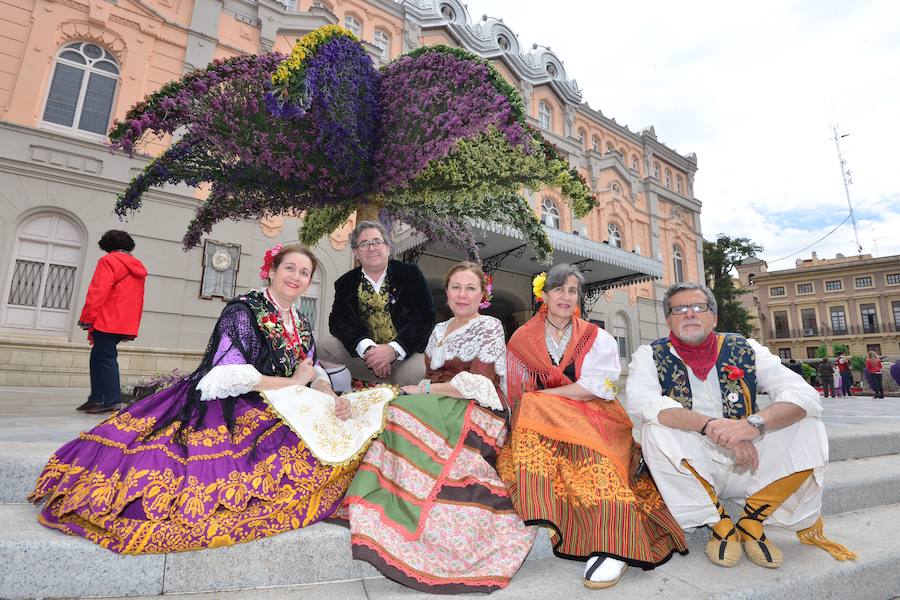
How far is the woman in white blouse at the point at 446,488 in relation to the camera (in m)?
2.05

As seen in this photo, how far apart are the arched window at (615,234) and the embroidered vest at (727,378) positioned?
17.9m

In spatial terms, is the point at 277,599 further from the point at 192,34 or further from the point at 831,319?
the point at 831,319

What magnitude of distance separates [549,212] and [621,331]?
20.5ft

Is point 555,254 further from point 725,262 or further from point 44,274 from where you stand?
point 725,262

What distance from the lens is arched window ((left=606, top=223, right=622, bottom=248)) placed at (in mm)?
19578

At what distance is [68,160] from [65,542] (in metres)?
11.1

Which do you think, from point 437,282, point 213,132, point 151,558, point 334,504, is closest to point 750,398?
point 334,504

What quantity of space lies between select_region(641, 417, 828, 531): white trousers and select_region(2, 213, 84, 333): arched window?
1154 centimetres

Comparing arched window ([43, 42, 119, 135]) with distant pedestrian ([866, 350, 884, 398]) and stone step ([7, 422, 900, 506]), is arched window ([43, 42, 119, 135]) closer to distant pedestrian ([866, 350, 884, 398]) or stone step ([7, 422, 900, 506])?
stone step ([7, 422, 900, 506])

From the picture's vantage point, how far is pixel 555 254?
1338cm

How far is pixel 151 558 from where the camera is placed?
6.22 feet

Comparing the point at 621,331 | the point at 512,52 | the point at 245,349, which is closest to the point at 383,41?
→ the point at 512,52

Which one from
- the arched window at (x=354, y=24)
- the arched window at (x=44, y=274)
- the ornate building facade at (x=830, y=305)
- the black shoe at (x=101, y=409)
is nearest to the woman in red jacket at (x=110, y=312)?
the black shoe at (x=101, y=409)

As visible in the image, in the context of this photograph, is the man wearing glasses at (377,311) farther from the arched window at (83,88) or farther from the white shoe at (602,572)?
the arched window at (83,88)
